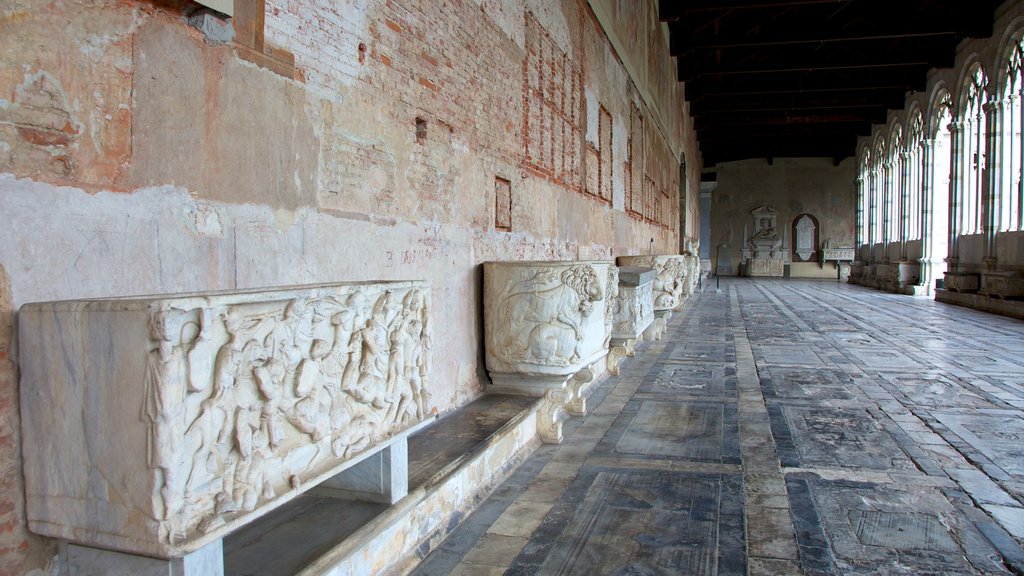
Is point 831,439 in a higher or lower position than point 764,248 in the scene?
lower

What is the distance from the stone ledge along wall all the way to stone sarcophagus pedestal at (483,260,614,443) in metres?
0.18

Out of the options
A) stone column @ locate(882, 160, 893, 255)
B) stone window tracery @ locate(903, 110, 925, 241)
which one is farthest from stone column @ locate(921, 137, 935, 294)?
stone column @ locate(882, 160, 893, 255)

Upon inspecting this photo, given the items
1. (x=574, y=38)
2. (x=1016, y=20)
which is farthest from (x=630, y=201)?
(x=1016, y=20)

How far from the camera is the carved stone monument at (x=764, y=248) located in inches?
1502

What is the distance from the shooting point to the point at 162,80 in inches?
91.4

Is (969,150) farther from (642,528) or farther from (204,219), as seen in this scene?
(204,219)

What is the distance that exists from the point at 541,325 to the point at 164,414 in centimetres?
326

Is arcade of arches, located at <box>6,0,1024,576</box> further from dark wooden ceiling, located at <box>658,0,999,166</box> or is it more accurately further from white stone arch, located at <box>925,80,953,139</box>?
white stone arch, located at <box>925,80,953,139</box>

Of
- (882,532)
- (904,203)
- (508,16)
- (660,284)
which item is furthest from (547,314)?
(904,203)

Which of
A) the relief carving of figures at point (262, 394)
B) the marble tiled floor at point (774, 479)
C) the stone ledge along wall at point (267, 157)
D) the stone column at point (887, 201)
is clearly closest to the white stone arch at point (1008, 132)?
the marble tiled floor at point (774, 479)

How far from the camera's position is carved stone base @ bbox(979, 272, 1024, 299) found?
13.7 metres

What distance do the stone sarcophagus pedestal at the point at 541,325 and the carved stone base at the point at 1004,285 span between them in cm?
1292

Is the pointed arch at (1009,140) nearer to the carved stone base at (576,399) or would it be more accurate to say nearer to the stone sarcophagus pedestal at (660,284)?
the stone sarcophagus pedestal at (660,284)

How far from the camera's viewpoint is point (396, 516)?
2.78 meters
